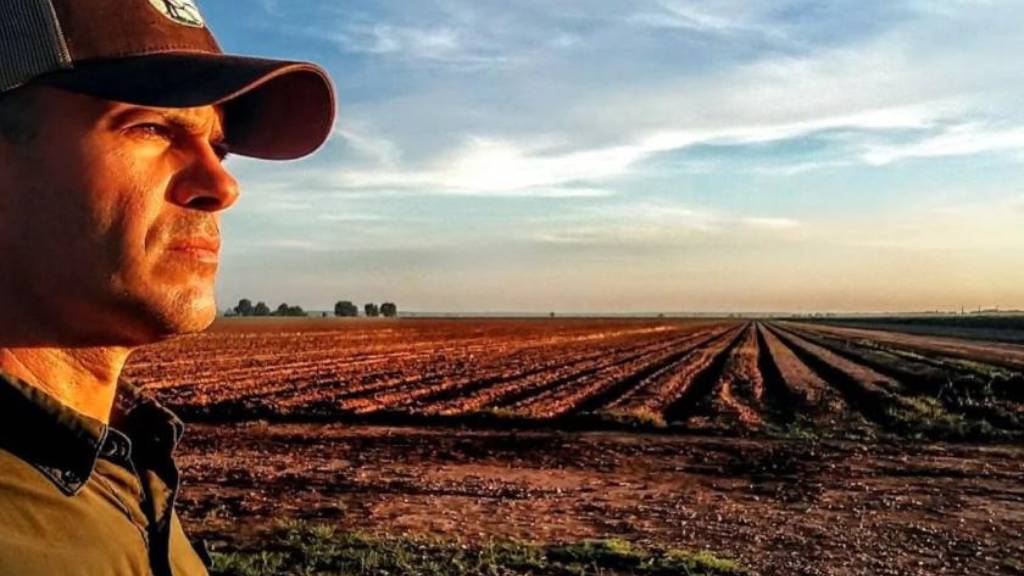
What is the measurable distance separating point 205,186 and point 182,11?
284 millimetres

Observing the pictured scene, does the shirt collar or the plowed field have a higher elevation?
the shirt collar

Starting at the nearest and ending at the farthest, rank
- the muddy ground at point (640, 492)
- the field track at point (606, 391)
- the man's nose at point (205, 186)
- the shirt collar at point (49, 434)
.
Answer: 1. the shirt collar at point (49, 434)
2. the man's nose at point (205, 186)
3. the muddy ground at point (640, 492)
4. the field track at point (606, 391)

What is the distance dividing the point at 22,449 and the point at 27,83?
20.2 inches

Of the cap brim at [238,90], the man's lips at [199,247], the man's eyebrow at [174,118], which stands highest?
the cap brim at [238,90]

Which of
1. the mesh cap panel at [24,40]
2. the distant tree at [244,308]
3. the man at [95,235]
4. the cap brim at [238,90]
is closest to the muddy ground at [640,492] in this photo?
the cap brim at [238,90]

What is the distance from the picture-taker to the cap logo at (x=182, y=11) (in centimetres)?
145

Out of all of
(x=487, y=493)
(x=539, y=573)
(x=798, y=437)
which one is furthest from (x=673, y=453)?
(x=539, y=573)

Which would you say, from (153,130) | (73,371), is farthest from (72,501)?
(153,130)

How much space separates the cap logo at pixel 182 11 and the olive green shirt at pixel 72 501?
1.98 feet

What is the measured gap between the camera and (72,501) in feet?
4.15

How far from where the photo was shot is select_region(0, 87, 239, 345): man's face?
1.34 metres

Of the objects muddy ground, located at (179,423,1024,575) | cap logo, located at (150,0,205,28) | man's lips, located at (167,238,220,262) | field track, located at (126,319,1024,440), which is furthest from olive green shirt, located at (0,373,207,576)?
field track, located at (126,319,1024,440)

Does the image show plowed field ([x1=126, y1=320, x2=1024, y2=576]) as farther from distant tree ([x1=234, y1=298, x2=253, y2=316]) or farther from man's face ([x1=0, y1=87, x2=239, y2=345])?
distant tree ([x1=234, y1=298, x2=253, y2=316])

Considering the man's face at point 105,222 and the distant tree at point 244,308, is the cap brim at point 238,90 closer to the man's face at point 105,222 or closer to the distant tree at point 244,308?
the man's face at point 105,222
